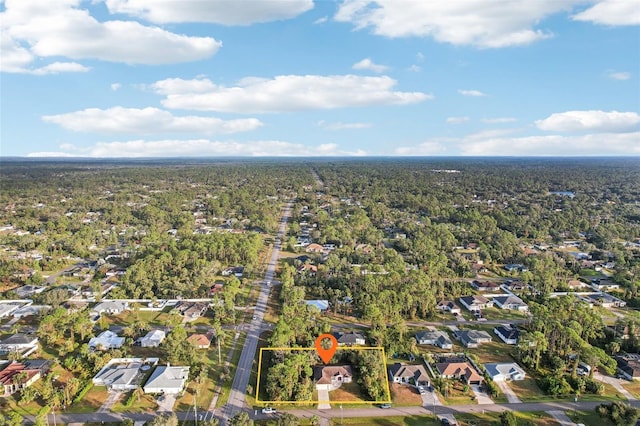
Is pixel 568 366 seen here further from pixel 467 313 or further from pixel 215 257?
pixel 215 257

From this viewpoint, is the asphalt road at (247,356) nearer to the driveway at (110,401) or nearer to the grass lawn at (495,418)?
the driveway at (110,401)

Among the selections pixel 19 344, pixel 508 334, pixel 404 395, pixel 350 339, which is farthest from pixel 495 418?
pixel 19 344

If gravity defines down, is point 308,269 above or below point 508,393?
above

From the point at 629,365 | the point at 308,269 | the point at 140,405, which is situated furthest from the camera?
the point at 308,269

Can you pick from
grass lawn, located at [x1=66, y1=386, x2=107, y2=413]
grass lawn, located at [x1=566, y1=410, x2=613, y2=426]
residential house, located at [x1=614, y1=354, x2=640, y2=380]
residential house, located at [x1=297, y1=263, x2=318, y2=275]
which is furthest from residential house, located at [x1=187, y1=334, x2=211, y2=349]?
residential house, located at [x1=614, y1=354, x2=640, y2=380]

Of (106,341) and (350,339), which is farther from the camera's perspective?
(350,339)

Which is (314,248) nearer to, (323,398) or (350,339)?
(350,339)

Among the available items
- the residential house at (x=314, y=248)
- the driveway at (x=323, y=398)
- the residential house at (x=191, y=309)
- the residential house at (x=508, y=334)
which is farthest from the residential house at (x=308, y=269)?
the driveway at (x=323, y=398)
